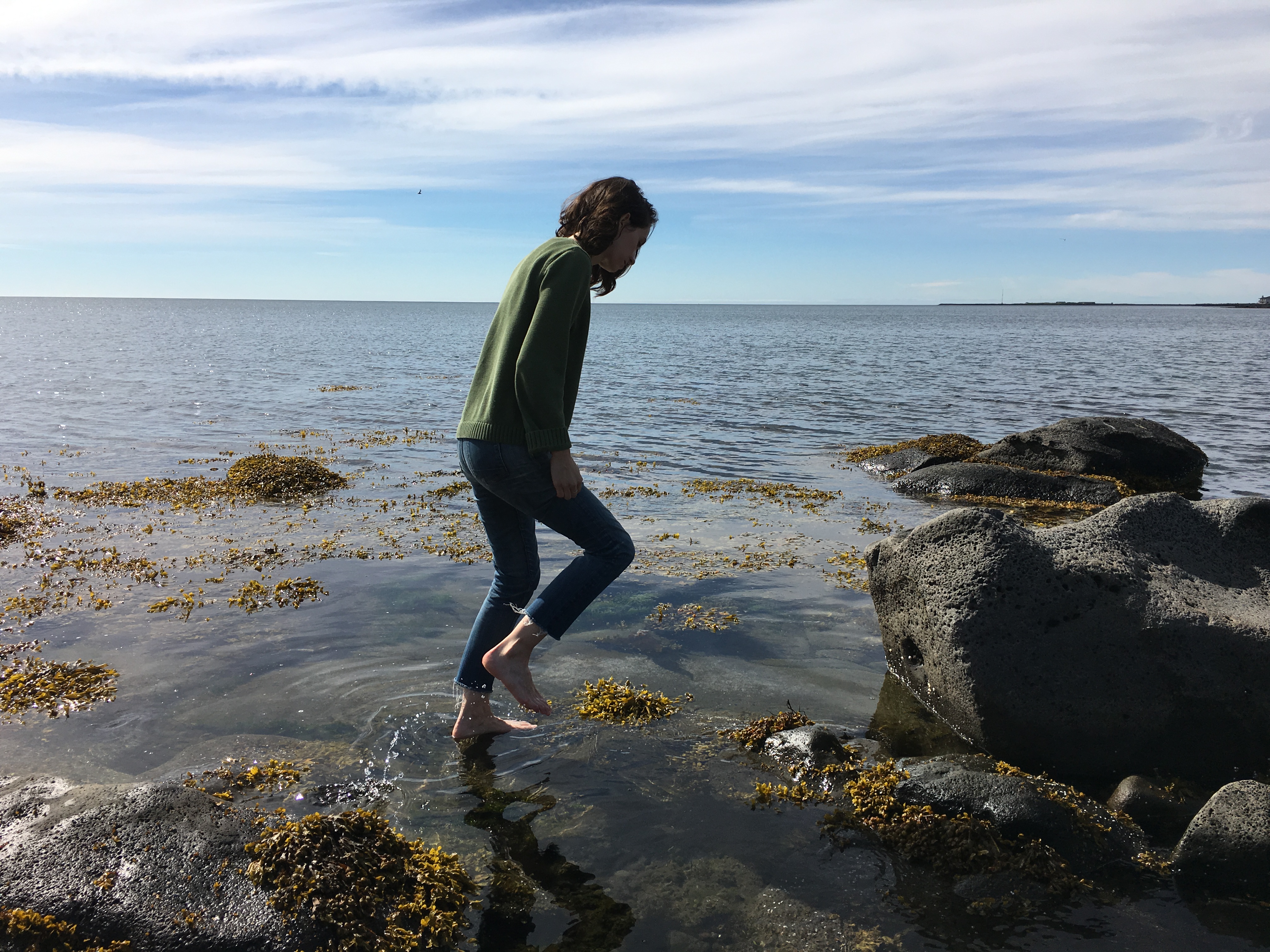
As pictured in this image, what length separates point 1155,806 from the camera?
4699 millimetres

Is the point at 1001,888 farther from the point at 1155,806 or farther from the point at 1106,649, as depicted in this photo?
the point at 1106,649

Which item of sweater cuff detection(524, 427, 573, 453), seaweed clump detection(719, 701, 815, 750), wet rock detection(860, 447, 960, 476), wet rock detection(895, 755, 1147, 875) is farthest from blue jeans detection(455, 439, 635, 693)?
wet rock detection(860, 447, 960, 476)

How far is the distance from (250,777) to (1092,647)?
16.4 feet

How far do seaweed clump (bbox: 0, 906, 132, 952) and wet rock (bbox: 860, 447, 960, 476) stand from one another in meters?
14.4

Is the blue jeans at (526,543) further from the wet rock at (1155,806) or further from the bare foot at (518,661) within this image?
the wet rock at (1155,806)

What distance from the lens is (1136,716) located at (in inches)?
205

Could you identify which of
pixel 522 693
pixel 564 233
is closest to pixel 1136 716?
pixel 522 693

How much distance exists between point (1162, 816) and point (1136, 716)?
0.73 meters

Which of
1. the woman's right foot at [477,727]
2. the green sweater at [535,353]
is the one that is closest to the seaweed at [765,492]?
the woman's right foot at [477,727]

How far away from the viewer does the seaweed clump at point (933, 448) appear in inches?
691

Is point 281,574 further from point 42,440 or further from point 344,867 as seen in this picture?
point 42,440

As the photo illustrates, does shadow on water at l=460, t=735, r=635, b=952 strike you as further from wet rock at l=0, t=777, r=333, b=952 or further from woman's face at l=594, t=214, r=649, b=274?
woman's face at l=594, t=214, r=649, b=274

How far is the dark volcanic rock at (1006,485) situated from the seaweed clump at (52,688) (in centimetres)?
1221

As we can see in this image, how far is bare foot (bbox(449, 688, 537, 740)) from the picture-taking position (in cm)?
510
